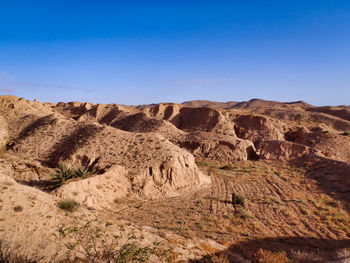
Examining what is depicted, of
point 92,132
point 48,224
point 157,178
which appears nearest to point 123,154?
point 157,178

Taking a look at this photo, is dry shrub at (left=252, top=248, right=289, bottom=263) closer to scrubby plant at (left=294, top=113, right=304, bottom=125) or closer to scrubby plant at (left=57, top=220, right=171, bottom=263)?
scrubby plant at (left=57, top=220, right=171, bottom=263)

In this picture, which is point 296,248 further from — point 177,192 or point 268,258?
point 177,192

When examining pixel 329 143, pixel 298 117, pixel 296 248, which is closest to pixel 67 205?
pixel 296 248

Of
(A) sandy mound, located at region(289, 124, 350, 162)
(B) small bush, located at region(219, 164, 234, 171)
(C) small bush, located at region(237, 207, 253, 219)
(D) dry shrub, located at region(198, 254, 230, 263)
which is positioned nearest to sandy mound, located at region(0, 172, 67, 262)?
(D) dry shrub, located at region(198, 254, 230, 263)

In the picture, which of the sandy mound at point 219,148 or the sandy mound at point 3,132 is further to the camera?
the sandy mound at point 219,148

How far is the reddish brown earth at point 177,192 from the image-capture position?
23.5 ft

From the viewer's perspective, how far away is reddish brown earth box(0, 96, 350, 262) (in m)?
7.16

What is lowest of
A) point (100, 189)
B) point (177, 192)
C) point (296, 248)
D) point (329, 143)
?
point (296, 248)

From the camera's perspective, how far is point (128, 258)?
18.2ft

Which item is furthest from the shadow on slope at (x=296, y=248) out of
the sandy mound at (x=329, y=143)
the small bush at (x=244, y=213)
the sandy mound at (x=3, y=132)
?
the sandy mound at (x=3, y=132)

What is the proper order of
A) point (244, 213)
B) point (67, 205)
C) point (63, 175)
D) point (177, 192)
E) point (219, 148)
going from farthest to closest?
1. point (219, 148)
2. point (177, 192)
3. point (63, 175)
4. point (244, 213)
5. point (67, 205)

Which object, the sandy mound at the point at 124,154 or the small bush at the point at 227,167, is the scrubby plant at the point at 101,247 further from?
the small bush at the point at 227,167

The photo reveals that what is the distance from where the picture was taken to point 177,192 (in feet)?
44.3

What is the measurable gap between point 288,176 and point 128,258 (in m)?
16.3
